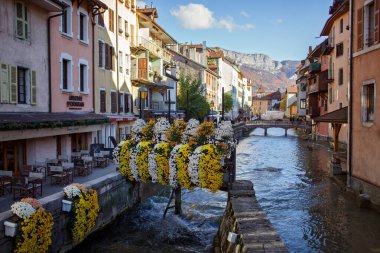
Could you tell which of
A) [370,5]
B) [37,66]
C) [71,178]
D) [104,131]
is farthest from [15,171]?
[370,5]

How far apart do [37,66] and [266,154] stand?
29.4 meters

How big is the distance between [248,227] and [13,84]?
1170 centimetres

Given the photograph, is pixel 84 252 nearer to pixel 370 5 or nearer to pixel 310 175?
pixel 370 5

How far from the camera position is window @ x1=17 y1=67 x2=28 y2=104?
16.4 meters

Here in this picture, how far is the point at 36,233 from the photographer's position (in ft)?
30.9

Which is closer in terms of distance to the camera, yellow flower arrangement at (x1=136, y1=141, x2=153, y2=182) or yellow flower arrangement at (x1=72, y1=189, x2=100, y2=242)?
yellow flower arrangement at (x1=72, y1=189, x2=100, y2=242)

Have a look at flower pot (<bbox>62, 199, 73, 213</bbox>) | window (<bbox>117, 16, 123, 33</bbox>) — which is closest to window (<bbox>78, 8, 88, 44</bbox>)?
window (<bbox>117, 16, 123, 33</bbox>)

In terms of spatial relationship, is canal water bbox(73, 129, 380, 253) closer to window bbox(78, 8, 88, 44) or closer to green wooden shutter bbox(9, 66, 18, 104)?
green wooden shutter bbox(9, 66, 18, 104)

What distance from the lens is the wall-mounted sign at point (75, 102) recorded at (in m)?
20.6

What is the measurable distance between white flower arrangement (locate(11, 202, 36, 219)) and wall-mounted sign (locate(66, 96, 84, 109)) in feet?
38.9

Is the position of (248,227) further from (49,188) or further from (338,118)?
(338,118)

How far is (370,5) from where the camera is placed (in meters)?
16.1

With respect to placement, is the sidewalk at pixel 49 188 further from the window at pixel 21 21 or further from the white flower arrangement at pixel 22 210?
the window at pixel 21 21

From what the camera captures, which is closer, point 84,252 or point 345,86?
point 84,252
